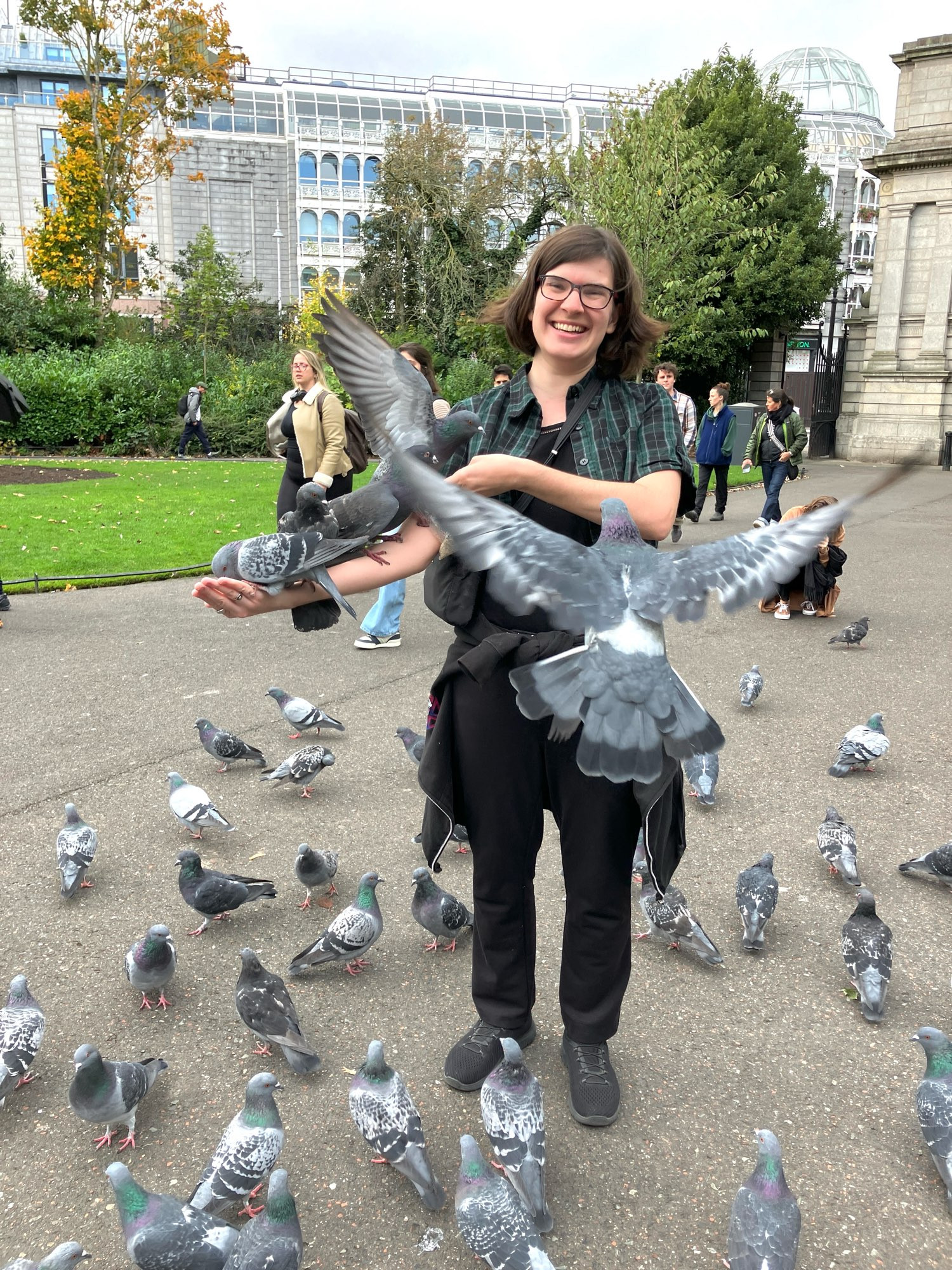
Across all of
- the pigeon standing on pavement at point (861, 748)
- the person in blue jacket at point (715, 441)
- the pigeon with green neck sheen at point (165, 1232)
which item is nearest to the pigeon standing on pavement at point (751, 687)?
the pigeon standing on pavement at point (861, 748)

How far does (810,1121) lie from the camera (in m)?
2.88

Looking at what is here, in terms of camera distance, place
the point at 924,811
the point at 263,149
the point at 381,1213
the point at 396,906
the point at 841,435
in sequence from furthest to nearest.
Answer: the point at 263,149, the point at 841,435, the point at 924,811, the point at 396,906, the point at 381,1213

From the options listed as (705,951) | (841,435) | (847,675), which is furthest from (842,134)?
(705,951)

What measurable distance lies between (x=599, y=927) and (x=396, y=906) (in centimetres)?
170

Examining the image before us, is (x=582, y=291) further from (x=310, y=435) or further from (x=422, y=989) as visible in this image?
(x=310, y=435)

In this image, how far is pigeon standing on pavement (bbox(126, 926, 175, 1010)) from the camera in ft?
10.8

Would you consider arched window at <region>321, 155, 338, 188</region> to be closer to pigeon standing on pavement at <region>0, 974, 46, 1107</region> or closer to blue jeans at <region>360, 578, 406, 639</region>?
blue jeans at <region>360, 578, 406, 639</region>

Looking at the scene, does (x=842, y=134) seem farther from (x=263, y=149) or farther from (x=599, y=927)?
(x=599, y=927)

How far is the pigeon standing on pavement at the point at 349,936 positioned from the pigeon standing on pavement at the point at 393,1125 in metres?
0.87

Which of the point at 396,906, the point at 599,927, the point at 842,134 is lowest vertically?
the point at 396,906

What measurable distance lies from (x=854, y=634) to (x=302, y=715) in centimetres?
502

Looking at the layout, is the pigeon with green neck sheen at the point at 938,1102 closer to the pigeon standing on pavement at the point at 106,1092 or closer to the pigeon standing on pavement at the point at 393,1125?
the pigeon standing on pavement at the point at 393,1125

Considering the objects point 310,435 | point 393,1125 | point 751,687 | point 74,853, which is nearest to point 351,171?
point 310,435

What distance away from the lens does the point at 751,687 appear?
6.52m
